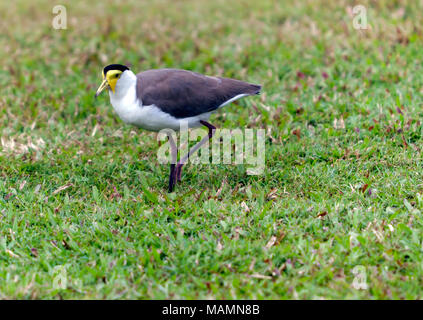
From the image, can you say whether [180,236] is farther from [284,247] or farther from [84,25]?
[84,25]

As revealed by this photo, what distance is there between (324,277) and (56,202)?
7.85ft

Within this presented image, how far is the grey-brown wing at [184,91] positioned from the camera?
4.86m

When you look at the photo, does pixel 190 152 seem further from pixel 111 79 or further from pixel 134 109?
pixel 111 79

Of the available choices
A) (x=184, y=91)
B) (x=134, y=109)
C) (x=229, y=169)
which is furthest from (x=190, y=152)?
(x=134, y=109)

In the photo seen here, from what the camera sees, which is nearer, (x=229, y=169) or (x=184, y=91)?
(x=184, y=91)

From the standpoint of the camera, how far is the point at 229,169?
212 inches

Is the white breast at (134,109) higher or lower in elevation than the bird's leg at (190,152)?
higher

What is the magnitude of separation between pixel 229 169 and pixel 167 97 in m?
0.99

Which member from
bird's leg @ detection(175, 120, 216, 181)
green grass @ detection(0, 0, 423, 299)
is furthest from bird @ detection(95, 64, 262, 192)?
green grass @ detection(0, 0, 423, 299)

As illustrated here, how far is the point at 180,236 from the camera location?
13.8 feet

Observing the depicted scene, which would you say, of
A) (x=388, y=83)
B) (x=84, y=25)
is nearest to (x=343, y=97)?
(x=388, y=83)

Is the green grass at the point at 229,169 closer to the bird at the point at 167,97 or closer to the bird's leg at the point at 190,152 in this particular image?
the bird's leg at the point at 190,152

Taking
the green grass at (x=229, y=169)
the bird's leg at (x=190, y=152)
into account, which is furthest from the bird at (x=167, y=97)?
the green grass at (x=229, y=169)

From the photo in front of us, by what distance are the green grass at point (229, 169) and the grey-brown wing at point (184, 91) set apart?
69 cm
